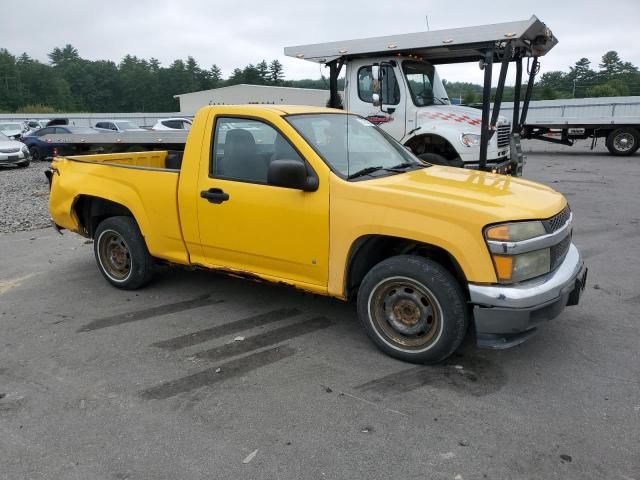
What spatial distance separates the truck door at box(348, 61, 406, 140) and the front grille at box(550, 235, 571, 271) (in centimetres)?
562

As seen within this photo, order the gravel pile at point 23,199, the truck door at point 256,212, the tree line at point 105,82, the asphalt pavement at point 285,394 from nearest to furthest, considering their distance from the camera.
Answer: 1. the asphalt pavement at point 285,394
2. the truck door at point 256,212
3. the gravel pile at point 23,199
4. the tree line at point 105,82

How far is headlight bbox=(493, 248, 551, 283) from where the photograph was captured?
3436 millimetres

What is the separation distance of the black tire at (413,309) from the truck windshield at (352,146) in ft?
2.82

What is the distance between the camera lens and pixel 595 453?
2867 mm

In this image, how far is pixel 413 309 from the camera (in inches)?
151

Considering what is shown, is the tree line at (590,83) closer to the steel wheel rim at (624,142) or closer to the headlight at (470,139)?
the steel wheel rim at (624,142)

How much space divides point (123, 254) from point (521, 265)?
3908 millimetres

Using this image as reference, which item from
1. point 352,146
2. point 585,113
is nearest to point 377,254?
point 352,146

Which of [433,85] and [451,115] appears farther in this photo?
[433,85]

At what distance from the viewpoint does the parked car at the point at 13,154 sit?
1761 centimetres

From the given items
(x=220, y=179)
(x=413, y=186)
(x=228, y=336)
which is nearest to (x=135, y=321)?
(x=228, y=336)

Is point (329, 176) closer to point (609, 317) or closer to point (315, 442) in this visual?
point (315, 442)

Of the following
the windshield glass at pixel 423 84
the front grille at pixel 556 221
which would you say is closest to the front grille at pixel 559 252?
the front grille at pixel 556 221

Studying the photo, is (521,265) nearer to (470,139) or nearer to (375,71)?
(470,139)
